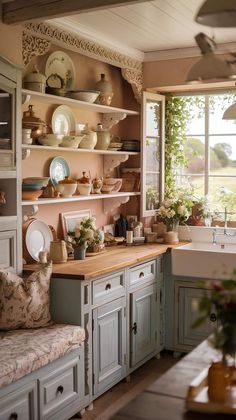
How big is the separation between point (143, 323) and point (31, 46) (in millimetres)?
2209

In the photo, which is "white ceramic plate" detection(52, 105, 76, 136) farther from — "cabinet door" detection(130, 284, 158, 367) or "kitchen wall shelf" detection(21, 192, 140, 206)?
"cabinet door" detection(130, 284, 158, 367)

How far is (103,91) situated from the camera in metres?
4.65

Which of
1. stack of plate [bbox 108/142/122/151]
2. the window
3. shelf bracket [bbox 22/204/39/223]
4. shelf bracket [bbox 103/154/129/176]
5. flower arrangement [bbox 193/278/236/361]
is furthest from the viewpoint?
the window

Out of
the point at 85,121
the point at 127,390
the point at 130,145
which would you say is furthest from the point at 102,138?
the point at 127,390

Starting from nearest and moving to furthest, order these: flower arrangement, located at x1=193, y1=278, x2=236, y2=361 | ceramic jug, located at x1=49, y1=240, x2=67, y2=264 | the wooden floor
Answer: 1. flower arrangement, located at x1=193, y1=278, x2=236, y2=361
2. the wooden floor
3. ceramic jug, located at x1=49, y1=240, x2=67, y2=264

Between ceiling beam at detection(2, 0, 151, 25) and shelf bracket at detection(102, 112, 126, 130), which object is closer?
ceiling beam at detection(2, 0, 151, 25)

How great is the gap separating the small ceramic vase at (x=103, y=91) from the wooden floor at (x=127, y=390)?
2168 mm

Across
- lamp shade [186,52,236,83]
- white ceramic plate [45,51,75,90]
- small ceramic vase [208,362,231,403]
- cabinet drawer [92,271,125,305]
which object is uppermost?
white ceramic plate [45,51,75,90]

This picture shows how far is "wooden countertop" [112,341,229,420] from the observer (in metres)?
1.79

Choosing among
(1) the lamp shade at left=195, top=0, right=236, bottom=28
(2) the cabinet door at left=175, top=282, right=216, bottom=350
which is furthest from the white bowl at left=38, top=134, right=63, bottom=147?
(1) the lamp shade at left=195, top=0, right=236, bottom=28

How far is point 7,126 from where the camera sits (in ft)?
11.4

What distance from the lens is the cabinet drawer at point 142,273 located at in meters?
4.25

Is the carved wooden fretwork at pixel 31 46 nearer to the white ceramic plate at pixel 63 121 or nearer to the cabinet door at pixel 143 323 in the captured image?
the white ceramic plate at pixel 63 121

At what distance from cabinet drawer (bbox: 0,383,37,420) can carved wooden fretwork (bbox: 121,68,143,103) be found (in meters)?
2.87
